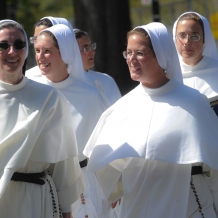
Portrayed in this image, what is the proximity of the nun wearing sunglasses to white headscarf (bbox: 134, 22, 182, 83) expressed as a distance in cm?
83

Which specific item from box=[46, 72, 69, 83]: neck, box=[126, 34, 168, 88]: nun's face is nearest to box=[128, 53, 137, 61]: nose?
box=[126, 34, 168, 88]: nun's face

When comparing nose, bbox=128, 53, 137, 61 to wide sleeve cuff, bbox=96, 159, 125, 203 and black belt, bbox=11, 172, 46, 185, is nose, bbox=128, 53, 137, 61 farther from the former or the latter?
black belt, bbox=11, 172, 46, 185

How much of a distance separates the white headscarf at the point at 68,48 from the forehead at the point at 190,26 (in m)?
1.06

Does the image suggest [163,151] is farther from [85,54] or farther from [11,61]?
[85,54]

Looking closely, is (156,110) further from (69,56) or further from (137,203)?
(69,56)

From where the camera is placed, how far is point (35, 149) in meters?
6.23

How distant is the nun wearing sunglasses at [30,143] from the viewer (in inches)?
240

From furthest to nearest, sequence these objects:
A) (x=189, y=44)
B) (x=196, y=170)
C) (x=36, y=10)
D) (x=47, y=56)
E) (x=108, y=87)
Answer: (x=36, y=10)
(x=108, y=87)
(x=189, y=44)
(x=47, y=56)
(x=196, y=170)

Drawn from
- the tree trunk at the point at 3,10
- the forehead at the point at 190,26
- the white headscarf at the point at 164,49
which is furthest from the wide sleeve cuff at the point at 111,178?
the tree trunk at the point at 3,10

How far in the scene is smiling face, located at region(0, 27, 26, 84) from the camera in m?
6.21

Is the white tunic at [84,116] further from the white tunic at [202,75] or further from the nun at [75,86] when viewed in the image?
the white tunic at [202,75]

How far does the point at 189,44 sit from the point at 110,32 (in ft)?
24.5

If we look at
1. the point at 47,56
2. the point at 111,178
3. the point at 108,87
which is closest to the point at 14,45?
the point at 111,178

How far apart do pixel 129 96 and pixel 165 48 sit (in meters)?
0.50
